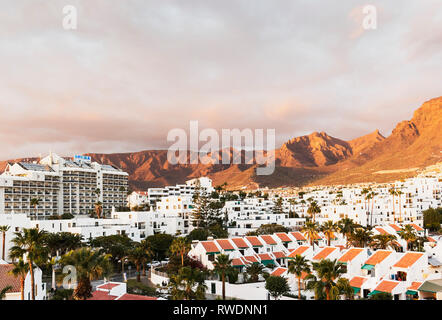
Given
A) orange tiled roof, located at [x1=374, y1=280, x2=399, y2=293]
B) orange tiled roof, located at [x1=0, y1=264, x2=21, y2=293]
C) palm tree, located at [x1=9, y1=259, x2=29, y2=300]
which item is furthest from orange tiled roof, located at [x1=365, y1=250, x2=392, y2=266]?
orange tiled roof, located at [x1=0, y1=264, x2=21, y2=293]

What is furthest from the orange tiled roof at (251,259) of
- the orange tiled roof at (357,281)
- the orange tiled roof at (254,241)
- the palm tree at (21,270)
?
the palm tree at (21,270)

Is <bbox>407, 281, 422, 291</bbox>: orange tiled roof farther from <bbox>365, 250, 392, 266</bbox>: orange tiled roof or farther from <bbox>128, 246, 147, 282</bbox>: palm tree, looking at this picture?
<bbox>128, 246, 147, 282</bbox>: palm tree

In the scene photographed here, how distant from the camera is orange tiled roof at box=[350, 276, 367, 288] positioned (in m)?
36.2

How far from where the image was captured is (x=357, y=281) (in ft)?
121

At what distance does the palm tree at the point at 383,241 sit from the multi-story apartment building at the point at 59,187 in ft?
233

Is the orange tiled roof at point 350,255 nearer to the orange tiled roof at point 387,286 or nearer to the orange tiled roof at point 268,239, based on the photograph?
the orange tiled roof at point 387,286

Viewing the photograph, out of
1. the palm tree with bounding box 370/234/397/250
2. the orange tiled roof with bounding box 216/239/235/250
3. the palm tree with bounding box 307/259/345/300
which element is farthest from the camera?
the palm tree with bounding box 370/234/397/250

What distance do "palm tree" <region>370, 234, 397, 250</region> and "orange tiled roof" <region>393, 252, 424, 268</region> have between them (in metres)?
13.6

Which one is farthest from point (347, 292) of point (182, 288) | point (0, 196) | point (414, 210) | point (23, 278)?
point (0, 196)

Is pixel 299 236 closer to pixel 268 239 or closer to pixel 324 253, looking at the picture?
pixel 268 239
